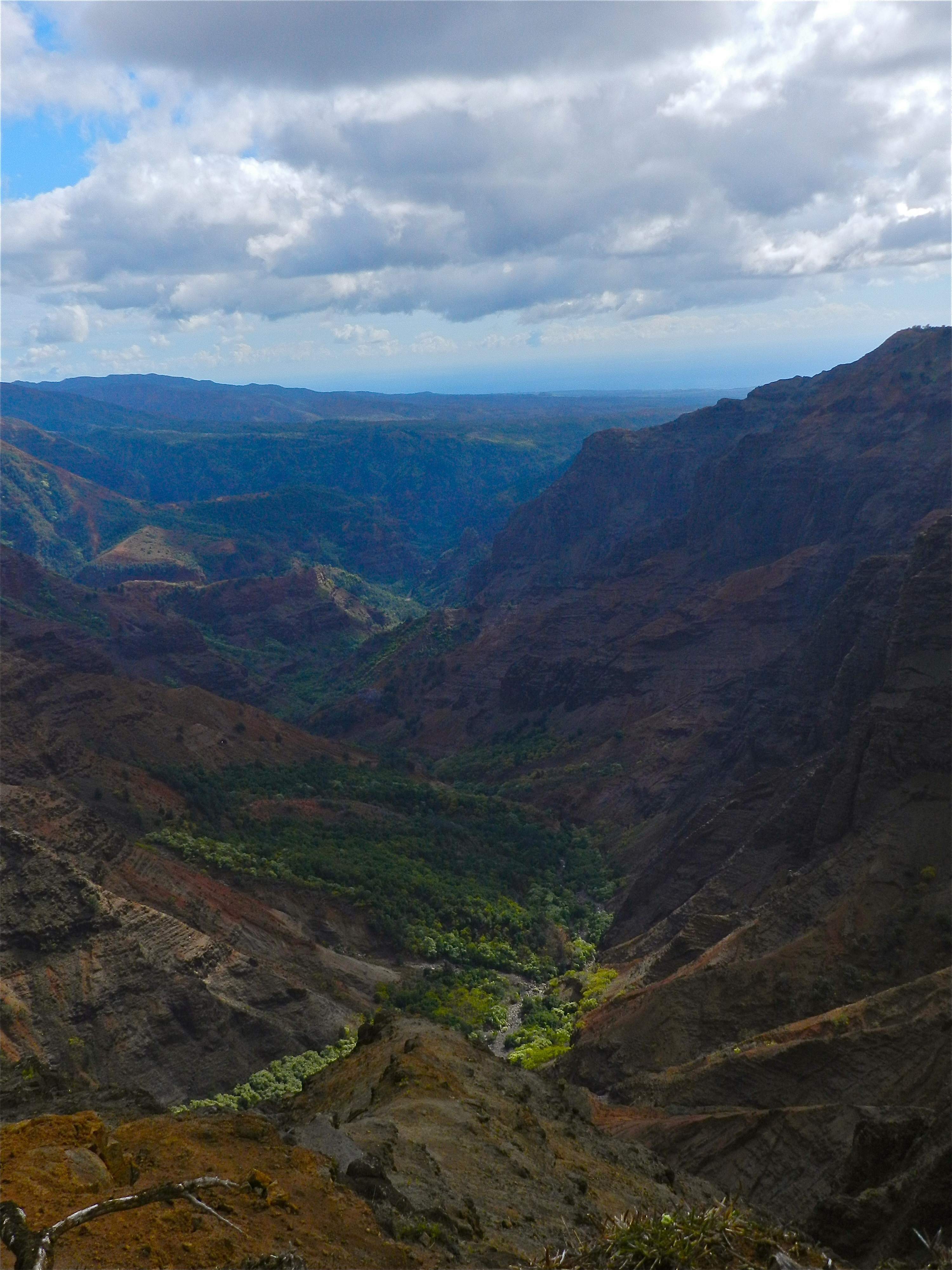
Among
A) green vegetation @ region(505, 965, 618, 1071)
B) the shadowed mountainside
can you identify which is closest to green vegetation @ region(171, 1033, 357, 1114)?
green vegetation @ region(505, 965, 618, 1071)

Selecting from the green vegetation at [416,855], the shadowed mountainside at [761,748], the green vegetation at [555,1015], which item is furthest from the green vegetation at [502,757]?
the green vegetation at [555,1015]

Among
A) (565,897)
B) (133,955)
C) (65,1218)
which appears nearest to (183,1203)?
(65,1218)

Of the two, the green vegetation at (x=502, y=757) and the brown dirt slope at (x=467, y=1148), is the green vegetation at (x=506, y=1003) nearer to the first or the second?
the brown dirt slope at (x=467, y=1148)

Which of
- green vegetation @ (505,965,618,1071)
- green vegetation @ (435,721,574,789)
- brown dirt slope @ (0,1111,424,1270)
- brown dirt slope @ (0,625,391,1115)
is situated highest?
brown dirt slope @ (0,1111,424,1270)

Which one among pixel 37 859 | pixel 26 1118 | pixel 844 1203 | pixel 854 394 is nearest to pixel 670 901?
pixel 37 859

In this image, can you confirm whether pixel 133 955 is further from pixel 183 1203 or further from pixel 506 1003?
pixel 183 1203

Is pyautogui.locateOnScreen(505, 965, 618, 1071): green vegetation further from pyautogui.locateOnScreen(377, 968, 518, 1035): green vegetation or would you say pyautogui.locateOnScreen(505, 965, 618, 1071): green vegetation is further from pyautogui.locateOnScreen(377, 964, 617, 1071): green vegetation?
pyautogui.locateOnScreen(377, 968, 518, 1035): green vegetation

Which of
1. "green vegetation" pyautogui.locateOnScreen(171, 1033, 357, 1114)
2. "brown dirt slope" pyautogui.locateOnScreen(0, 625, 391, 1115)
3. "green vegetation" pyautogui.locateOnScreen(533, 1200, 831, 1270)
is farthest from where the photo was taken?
"brown dirt slope" pyautogui.locateOnScreen(0, 625, 391, 1115)
